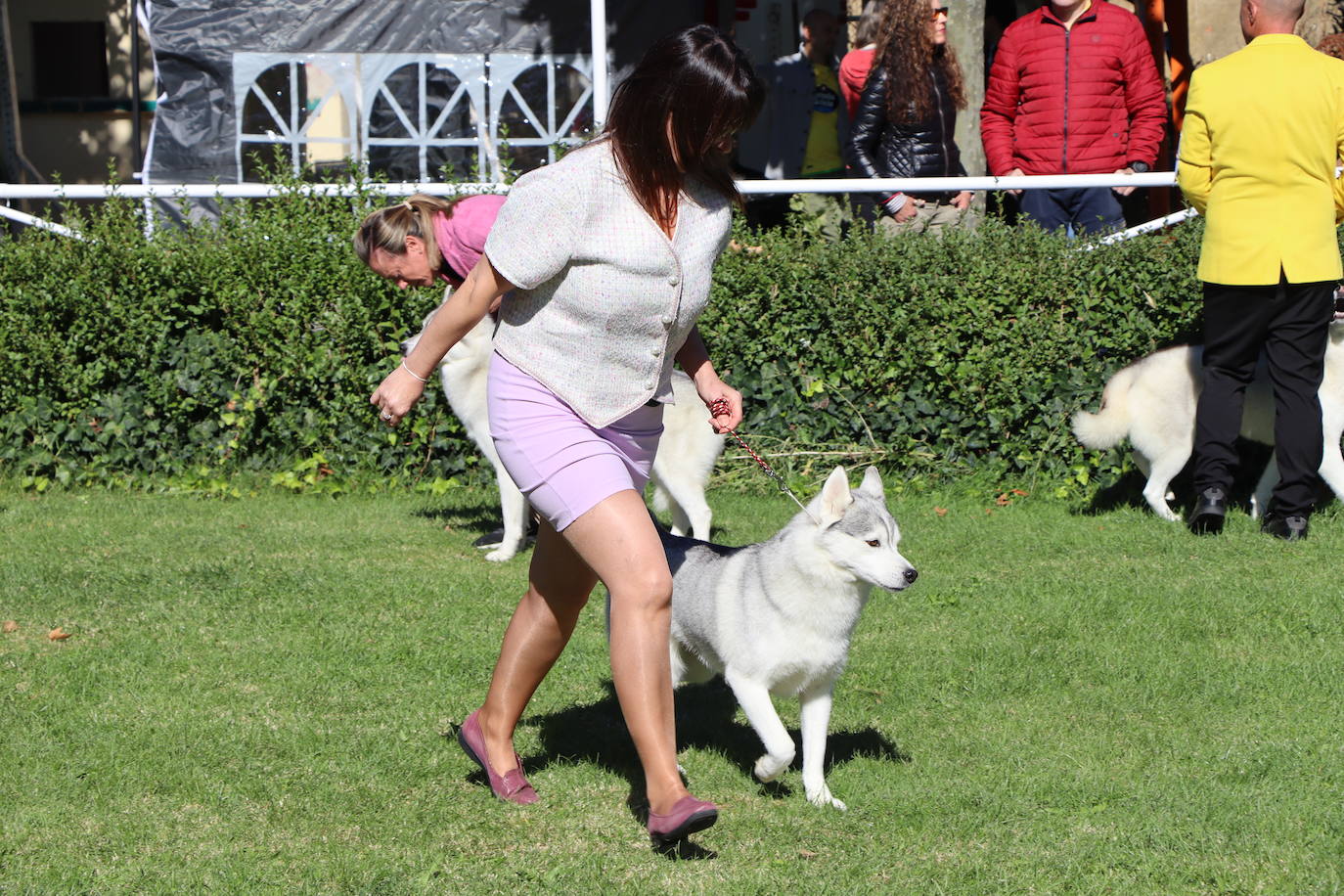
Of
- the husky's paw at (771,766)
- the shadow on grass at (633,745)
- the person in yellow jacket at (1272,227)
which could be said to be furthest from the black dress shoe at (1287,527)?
the husky's paw at (771,766)

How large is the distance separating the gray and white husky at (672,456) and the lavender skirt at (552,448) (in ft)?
10.2

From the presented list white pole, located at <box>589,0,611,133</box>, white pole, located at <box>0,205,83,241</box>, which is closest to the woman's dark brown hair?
white pole, located at <box>0,205,83,241</box>

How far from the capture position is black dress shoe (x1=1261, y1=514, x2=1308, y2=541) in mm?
6910

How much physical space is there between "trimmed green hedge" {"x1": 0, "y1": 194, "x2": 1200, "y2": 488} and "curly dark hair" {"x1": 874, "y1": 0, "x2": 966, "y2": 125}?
1.02 m

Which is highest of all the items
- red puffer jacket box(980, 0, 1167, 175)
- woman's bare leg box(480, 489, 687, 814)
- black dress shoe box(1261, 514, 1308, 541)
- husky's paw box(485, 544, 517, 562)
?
red puffer jacket box(980, 0, 1167, 175)

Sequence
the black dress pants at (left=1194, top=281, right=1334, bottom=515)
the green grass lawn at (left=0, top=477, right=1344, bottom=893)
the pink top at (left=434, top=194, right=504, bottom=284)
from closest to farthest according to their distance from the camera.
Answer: the green grass lawn at (left=0, top=477, right=1344, bottom=893), the pink top at (left=434, top=194, right=504, bottom=284), the black dress pants at (left=1194, top=281, right=1334, bottom=515)

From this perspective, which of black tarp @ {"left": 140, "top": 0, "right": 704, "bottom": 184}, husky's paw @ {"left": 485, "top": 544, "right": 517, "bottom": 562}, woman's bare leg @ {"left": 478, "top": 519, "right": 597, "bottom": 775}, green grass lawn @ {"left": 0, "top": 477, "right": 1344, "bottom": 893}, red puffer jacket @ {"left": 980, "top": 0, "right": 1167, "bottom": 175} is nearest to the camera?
green grass lawn @ {"left": 0, "top": 477, "right": 1344, "bottom": 893}

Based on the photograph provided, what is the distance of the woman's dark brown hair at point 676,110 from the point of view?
345 centimetres

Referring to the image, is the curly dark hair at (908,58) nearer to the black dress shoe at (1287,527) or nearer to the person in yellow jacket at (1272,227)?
the person in yellow jacket at (1272,227)

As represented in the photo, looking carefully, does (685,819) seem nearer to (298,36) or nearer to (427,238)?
(427,238)

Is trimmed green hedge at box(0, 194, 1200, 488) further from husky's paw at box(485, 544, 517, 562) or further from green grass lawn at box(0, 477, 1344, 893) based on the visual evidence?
husky's paw at box(485, 544, 517, 562)

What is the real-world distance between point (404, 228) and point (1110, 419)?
3.86 metres

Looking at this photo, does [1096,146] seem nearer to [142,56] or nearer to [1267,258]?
[1267,258]

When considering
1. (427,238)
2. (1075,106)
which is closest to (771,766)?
(427,238)
